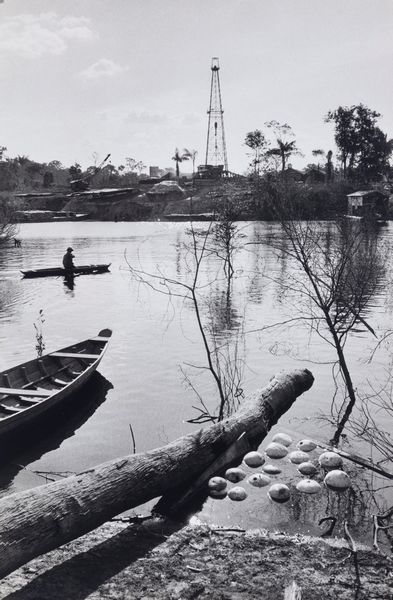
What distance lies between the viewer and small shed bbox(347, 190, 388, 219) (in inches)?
3376

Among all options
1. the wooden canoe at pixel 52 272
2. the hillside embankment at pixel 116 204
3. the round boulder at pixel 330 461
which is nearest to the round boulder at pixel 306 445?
the round boulder at pixel 330 461

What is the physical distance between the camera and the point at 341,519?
884 centimetres

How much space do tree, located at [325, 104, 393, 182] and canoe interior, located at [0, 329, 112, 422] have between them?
89250 mm

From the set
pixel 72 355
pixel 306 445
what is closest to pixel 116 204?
pixel 72 355

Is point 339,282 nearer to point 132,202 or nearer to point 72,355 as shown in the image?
point 72,355

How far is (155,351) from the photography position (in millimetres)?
19438

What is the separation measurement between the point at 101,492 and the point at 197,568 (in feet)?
5.52

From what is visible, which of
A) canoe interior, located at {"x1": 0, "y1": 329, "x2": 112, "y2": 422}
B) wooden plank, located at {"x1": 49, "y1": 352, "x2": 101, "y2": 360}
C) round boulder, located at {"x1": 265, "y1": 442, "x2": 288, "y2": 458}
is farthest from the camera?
wooden plank, located at {"x1": 49, "y1": 352, "x2": 101, "y2": 360}

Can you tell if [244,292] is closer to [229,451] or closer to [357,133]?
[229,451]

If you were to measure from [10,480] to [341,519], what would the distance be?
5.82 m

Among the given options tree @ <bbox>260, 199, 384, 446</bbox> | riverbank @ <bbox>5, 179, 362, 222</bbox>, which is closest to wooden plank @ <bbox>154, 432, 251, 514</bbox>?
tree @ <bbox>260, 199, 384, 446</bbox>

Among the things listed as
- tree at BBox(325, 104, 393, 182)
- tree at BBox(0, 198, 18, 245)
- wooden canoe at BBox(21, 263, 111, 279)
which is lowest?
wooden canoe at BBox(21, 263, 111, 279)

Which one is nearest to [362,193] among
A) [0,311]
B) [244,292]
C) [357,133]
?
[357,133]

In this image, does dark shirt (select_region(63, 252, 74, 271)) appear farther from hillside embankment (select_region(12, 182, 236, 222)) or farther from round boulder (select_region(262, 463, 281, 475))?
hillside embankment (select_region(12, 182, 236, 222))
